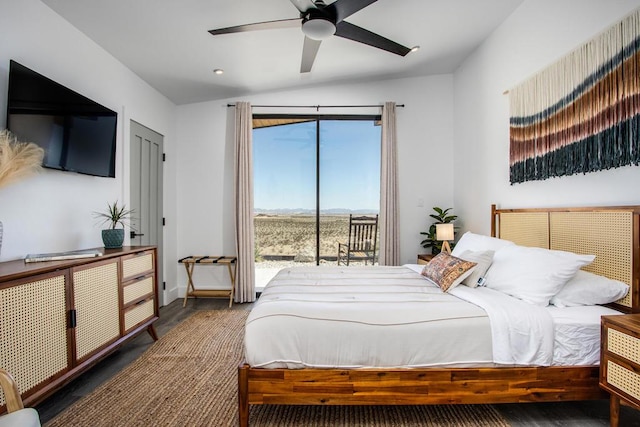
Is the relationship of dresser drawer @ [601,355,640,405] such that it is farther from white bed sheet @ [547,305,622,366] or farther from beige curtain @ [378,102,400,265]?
beige curtain @ [378,102,400,265]

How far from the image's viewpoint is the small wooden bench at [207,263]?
159 inches

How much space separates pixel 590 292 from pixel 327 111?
353 centimetres

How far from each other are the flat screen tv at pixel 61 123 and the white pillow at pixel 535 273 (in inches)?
132

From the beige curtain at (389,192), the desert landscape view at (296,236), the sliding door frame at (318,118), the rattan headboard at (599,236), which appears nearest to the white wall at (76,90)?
the sliding door frame at (318,118)

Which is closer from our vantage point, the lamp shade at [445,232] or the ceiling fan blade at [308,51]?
the ceiling fan blade at [308,51]

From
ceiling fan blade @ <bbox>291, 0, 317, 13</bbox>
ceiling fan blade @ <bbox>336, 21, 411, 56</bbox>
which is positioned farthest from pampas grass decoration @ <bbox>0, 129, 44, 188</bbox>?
ceiling fan blade @ <bbox>336, 21, 411, 56</bbox>

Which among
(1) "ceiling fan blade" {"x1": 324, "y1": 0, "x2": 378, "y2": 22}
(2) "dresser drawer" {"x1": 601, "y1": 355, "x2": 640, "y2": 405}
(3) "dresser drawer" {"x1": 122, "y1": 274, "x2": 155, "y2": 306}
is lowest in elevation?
(2) "dresser drawer" {"x1": 601, "y1": 355, "x2": 640, "y2": 405}

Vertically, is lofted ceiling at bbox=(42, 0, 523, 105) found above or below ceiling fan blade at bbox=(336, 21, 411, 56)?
above

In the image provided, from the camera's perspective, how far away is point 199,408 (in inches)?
75.0

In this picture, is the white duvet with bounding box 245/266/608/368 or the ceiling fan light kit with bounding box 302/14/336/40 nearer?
the white duvet with bounding box 245/266/608/368

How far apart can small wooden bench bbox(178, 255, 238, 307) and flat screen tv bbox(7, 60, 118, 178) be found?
1564 mm

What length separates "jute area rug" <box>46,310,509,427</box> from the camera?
1.78 meters

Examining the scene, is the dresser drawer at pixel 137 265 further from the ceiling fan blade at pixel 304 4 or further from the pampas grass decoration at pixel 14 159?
the ceiling fan blade at pixel 304 4

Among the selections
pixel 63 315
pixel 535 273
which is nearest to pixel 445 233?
pixel 535 273
